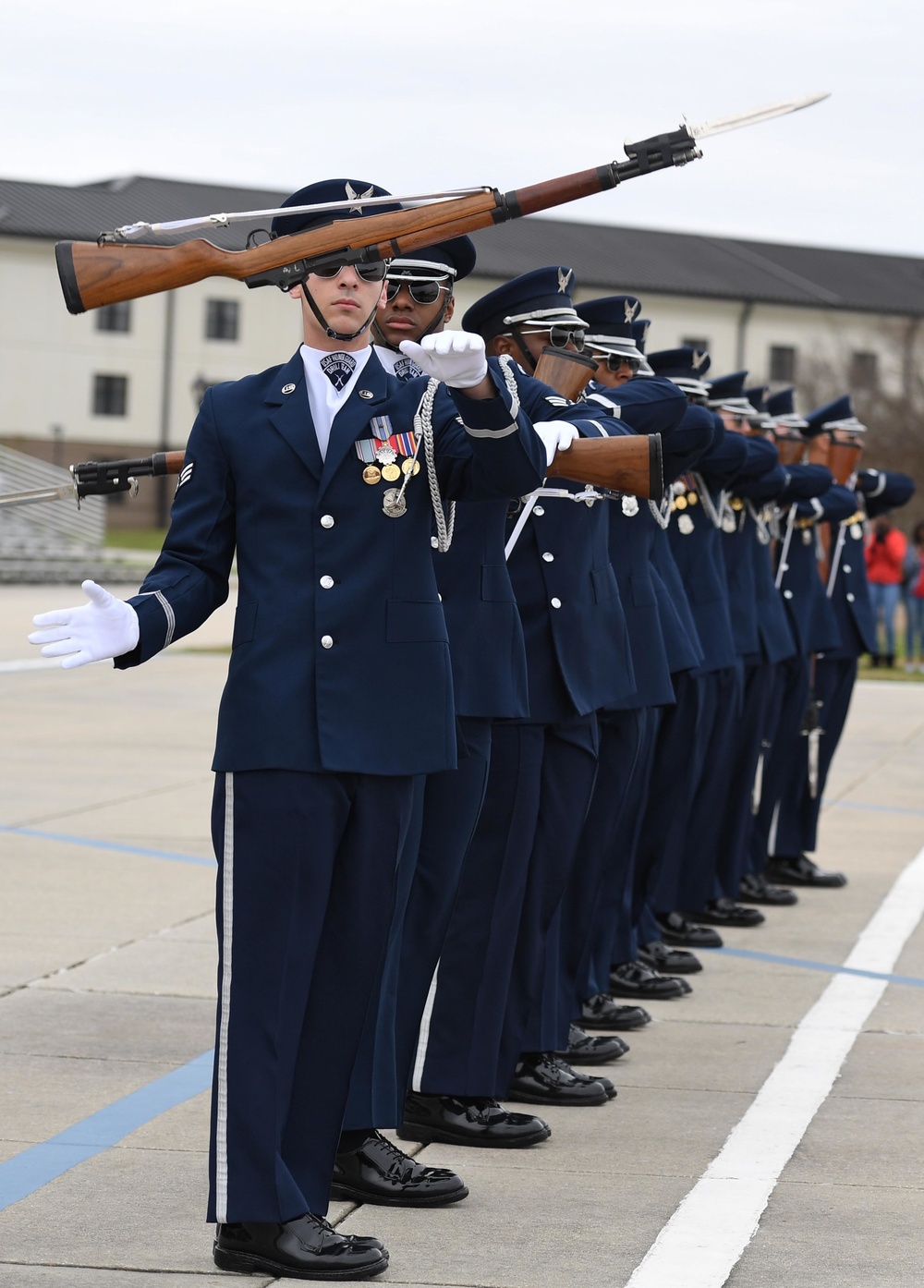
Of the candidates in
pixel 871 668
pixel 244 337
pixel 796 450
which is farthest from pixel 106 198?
pixel 796 450

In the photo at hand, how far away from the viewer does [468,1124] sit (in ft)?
16.1

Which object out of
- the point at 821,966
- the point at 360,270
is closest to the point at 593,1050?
the point at 821,966

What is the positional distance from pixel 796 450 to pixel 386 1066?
4821mm

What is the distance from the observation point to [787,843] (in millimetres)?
9094

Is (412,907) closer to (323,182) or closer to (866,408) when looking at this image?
(323,182)

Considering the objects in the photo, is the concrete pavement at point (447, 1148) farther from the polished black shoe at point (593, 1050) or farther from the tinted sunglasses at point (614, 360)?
the tinted sunglasses at point (614, 360)

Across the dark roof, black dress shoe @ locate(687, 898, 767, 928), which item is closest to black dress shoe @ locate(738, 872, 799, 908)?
black dress shoe @ locate(687, 898, 767, 928)

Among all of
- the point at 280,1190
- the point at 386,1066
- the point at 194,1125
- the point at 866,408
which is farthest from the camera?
the point at 866,408

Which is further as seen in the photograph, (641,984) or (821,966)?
(821,966)

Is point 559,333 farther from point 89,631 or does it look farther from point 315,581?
point 89,631

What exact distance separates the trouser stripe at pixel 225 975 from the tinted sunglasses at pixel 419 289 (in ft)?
4.50

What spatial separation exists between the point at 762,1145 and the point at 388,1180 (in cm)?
97

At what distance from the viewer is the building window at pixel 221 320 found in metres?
57.3

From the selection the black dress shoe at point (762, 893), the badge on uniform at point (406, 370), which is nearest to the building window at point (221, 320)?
the black dress shoe at point (762, 893)
